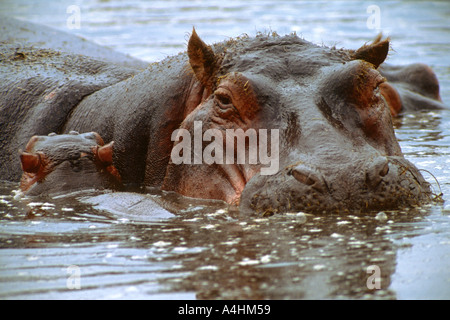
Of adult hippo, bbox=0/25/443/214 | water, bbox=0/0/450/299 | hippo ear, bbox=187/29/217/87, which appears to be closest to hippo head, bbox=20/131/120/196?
water, bbox=0/0/450/299

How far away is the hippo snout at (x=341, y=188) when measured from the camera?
4770mm

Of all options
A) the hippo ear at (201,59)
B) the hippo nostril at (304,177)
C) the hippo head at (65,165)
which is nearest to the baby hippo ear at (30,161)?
the hippo head at (65,165)

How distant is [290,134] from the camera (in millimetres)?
5277

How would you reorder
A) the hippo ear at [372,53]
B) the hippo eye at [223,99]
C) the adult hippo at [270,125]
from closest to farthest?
1. the adult hippo at [270,125]
2. the hippo eye at [223,99]
3. the hippo ear at [372,53]

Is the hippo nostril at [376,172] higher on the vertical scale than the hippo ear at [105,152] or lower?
lower

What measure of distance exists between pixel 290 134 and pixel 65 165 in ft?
6.81

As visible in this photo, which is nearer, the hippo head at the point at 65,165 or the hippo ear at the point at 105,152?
the hippo head at the point at 65,165

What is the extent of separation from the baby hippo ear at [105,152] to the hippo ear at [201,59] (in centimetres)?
97

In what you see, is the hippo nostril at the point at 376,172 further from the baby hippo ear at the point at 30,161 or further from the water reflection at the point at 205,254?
the baby hippo ear at the point at 30,161

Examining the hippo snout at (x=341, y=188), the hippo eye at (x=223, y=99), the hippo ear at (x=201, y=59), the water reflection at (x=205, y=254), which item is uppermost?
the hippo ear at (x=201, y=59)

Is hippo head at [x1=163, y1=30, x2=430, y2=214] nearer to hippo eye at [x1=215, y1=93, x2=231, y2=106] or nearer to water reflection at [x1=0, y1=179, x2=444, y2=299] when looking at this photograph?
hippo eye at [x1=215, y1=93, x2=231, y2=106]

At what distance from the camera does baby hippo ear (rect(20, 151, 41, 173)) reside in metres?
6.18

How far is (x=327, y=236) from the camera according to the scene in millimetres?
4648

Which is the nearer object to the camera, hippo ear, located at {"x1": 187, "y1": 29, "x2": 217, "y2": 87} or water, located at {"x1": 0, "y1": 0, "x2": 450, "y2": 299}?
water, located at {"x1": 0, "y1": 0, "x2": 450, "y2": 299}
